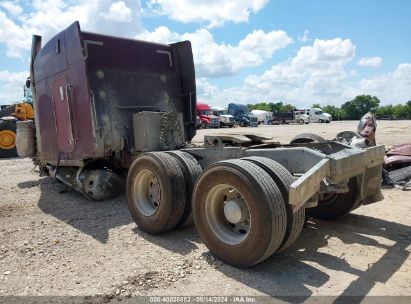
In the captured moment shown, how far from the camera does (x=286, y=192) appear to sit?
12.4 feet

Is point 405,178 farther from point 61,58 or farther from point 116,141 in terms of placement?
point 61,58

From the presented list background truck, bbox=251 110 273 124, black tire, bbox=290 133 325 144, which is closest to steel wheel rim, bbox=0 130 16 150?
black tire, bbox=290 133 325 144

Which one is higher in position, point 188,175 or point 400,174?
point 188,175

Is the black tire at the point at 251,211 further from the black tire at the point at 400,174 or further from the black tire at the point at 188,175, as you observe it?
the black tire at the point at 400,174

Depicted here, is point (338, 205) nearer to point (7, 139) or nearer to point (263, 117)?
point (7, 139)

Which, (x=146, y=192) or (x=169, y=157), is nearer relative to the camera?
(x=169, y=157)

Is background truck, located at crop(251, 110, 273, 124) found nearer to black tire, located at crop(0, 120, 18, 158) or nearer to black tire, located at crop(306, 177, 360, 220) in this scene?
black tire, located at crop(0, 120, 18, 158)

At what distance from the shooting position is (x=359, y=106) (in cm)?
9462

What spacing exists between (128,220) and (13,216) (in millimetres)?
1968

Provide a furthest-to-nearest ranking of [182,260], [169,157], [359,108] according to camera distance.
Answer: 1. [359,108]
2. [169,157]
3. [182,260]

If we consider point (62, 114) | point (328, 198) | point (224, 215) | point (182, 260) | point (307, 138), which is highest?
point (62, 114)

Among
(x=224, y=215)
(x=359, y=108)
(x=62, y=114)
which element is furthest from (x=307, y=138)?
(x=359, y=108)

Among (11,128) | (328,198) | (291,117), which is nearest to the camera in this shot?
(328,198)

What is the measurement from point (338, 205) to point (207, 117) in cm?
3572
